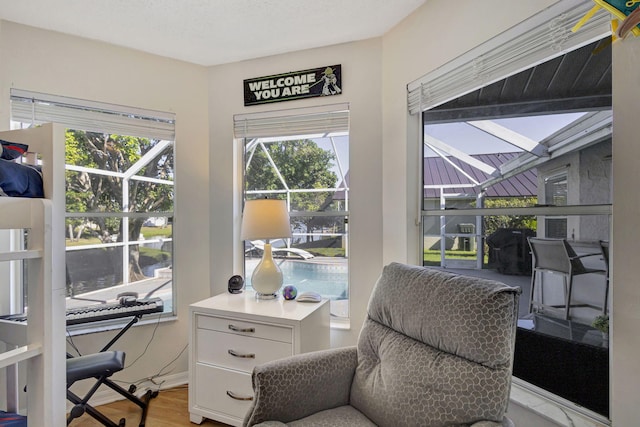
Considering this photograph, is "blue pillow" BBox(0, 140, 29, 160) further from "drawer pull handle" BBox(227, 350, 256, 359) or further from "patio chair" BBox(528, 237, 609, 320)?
"patio chair" BBox(528, 237, 609, 320)

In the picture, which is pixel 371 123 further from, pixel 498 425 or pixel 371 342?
pixel 498 425

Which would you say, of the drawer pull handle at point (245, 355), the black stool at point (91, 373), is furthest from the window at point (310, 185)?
the black stool at point (91, 373)

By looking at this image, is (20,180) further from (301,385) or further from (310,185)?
(310,185)

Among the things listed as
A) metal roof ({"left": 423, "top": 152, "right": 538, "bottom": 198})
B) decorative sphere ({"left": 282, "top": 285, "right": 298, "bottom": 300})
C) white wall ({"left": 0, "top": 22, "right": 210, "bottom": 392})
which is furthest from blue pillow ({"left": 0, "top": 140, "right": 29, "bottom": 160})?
metal roof ({"left": 423, "top": 152, "right": 538, "bottom": 198})

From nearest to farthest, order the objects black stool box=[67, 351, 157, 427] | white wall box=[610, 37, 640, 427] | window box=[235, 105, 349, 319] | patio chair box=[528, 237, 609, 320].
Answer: white wall box=[610, 37, 640, 427]
patio chair box=[528, 237, 609, 320]
black stool box=[67, 351, 157, 427]
window box=[235, 105, 349, 319]

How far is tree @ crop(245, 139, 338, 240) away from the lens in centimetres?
232

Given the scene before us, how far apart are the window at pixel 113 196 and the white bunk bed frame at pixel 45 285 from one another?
0.93 m

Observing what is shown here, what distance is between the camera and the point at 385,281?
4.82ft

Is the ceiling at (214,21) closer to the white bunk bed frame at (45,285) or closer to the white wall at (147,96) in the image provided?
the white wall at (147,96)

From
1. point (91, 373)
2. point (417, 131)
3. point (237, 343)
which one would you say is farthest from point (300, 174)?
point (91, 373)

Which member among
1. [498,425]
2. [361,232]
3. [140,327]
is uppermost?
[361,232]

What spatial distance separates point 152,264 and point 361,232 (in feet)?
5.08

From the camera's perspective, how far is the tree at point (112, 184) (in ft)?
6.95

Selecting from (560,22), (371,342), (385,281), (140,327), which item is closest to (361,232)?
(385,281)
